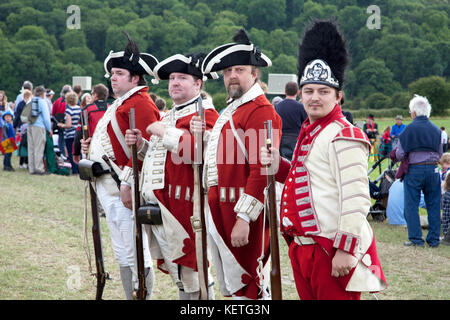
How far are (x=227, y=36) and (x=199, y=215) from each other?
3967 cm

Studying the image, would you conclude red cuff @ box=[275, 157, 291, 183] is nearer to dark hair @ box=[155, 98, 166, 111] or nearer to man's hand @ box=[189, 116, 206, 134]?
man's hand @ box=[189, 116, 206, 134]

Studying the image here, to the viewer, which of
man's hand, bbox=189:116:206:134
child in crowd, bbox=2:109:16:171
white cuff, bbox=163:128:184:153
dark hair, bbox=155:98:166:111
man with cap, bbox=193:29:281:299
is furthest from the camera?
child in crowd, bbox=2:109:16:171

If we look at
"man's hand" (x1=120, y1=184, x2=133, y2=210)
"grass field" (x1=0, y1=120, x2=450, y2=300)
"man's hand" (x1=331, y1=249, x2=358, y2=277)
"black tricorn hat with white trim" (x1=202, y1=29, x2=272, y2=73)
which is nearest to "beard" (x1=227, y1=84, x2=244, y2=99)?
"black tricorn hat with white trim" (x1=202, y1=29, x2=272, y2=73)

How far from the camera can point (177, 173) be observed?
4.06 metres

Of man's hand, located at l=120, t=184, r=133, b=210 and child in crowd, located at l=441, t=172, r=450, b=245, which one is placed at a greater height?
man's hand, located at l=120, t=184, r=133, b=210

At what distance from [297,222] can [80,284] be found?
3.33 meters

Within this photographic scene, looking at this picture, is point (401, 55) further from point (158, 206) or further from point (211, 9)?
point (158, 206)

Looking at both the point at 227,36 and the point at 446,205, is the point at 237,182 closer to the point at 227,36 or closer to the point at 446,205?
the point at 446,205

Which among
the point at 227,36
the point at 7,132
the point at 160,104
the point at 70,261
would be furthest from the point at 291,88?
the point at 227,36

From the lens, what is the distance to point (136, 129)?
13.9 feet

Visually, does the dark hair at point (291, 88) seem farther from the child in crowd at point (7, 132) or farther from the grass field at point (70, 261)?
the child in crowd at point (7, 132)

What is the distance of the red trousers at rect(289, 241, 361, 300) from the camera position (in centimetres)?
294

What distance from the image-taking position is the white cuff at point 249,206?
3.43m
